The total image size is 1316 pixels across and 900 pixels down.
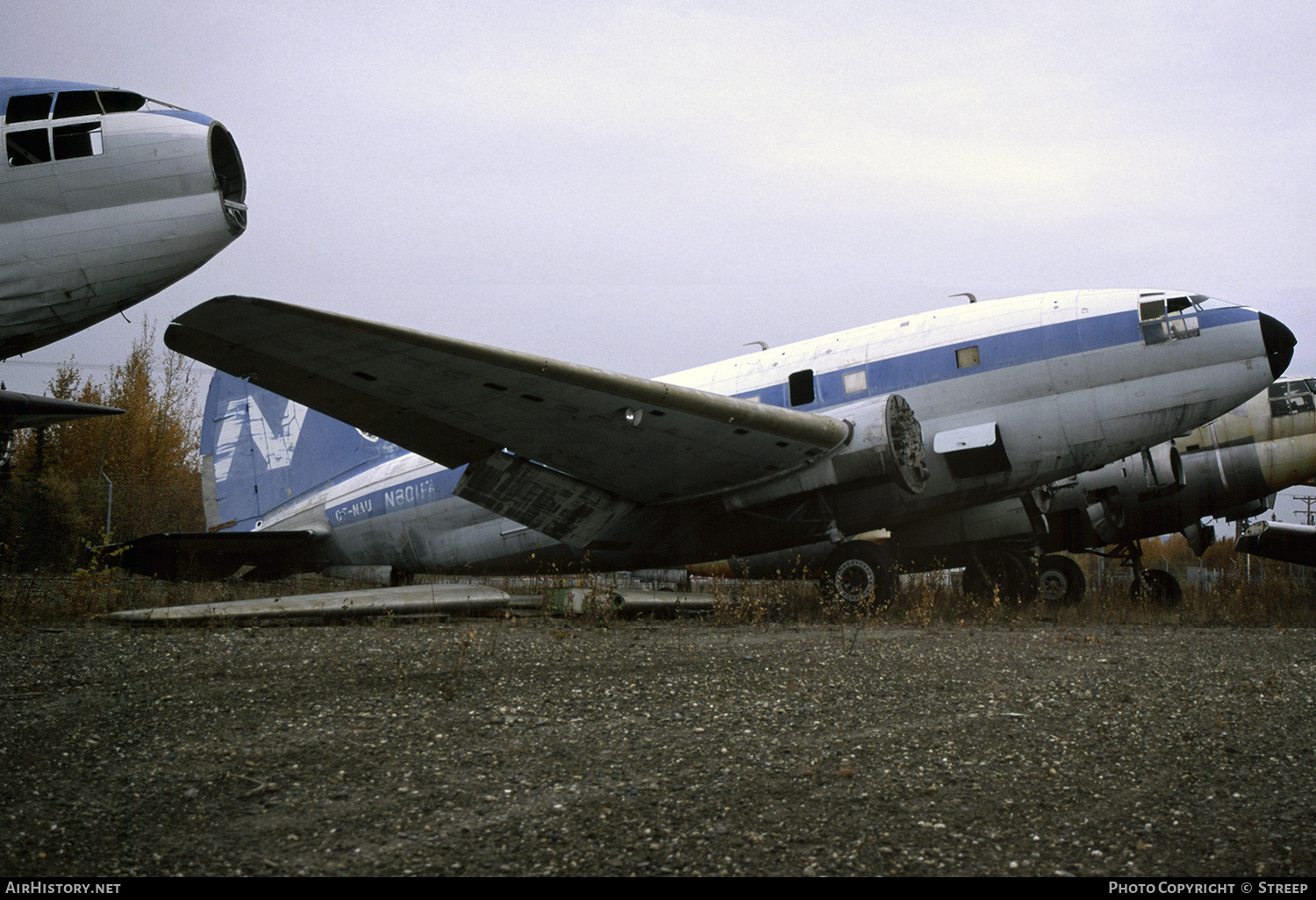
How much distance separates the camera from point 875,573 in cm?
1020

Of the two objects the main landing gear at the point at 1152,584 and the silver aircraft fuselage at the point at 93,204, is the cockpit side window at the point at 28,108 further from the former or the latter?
the main landing gear at the point at 1152,584

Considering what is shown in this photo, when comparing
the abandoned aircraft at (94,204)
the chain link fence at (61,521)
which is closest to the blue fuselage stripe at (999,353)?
the abandoned aircraft at (94,204)

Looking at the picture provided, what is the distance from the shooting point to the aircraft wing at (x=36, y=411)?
13031mm

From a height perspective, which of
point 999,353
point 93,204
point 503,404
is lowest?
point 503,404

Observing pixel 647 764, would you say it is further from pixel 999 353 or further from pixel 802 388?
pixel 999 353

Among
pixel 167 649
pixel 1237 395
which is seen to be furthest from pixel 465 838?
pixel 1237 395

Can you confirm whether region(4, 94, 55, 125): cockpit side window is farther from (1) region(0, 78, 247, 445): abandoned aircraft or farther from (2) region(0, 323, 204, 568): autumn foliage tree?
(2) region(0, 323, 204, 568): autumn foliage tree

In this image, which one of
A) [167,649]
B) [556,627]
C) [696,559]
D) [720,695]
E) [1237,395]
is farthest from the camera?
[696,559]

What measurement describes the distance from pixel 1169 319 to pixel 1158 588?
6.12 meters

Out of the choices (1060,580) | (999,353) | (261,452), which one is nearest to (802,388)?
(999,353)

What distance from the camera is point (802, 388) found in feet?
36.1

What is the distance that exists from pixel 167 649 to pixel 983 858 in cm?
623

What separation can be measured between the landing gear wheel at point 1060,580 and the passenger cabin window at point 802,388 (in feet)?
17.8

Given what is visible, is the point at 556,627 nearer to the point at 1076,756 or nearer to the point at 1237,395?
the point at 1076,756
